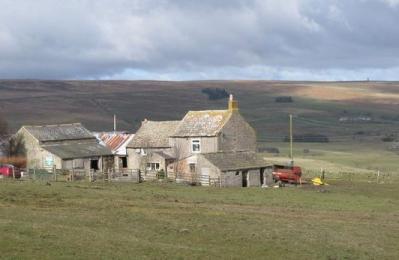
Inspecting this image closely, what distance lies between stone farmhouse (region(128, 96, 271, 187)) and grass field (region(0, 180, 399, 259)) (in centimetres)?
1567

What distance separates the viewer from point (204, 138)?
77.9 m

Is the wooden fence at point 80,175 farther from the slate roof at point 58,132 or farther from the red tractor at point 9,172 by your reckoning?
the slate roof at point 58,132

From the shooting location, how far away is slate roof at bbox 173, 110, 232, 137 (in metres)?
78.0

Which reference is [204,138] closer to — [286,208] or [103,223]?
[286,208]

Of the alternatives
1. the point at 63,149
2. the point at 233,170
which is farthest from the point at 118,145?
the point at 233,170

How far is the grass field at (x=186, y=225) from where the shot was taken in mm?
26652

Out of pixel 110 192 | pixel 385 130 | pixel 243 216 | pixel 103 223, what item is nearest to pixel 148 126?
pixel 110 192

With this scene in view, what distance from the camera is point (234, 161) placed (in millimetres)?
72438

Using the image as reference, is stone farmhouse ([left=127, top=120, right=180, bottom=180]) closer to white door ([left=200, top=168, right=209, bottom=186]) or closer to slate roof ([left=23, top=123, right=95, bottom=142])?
slate roof ([left=23, top=123, right=95, bottom=142])

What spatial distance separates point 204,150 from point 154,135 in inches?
319

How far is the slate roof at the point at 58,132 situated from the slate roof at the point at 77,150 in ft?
3.20

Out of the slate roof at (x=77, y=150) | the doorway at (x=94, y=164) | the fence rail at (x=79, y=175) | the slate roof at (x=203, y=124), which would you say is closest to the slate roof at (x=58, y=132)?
the slate roof at (x=77, y=150)

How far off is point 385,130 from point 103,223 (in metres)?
164

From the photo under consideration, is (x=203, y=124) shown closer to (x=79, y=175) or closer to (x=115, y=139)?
(x=115, y=139)
